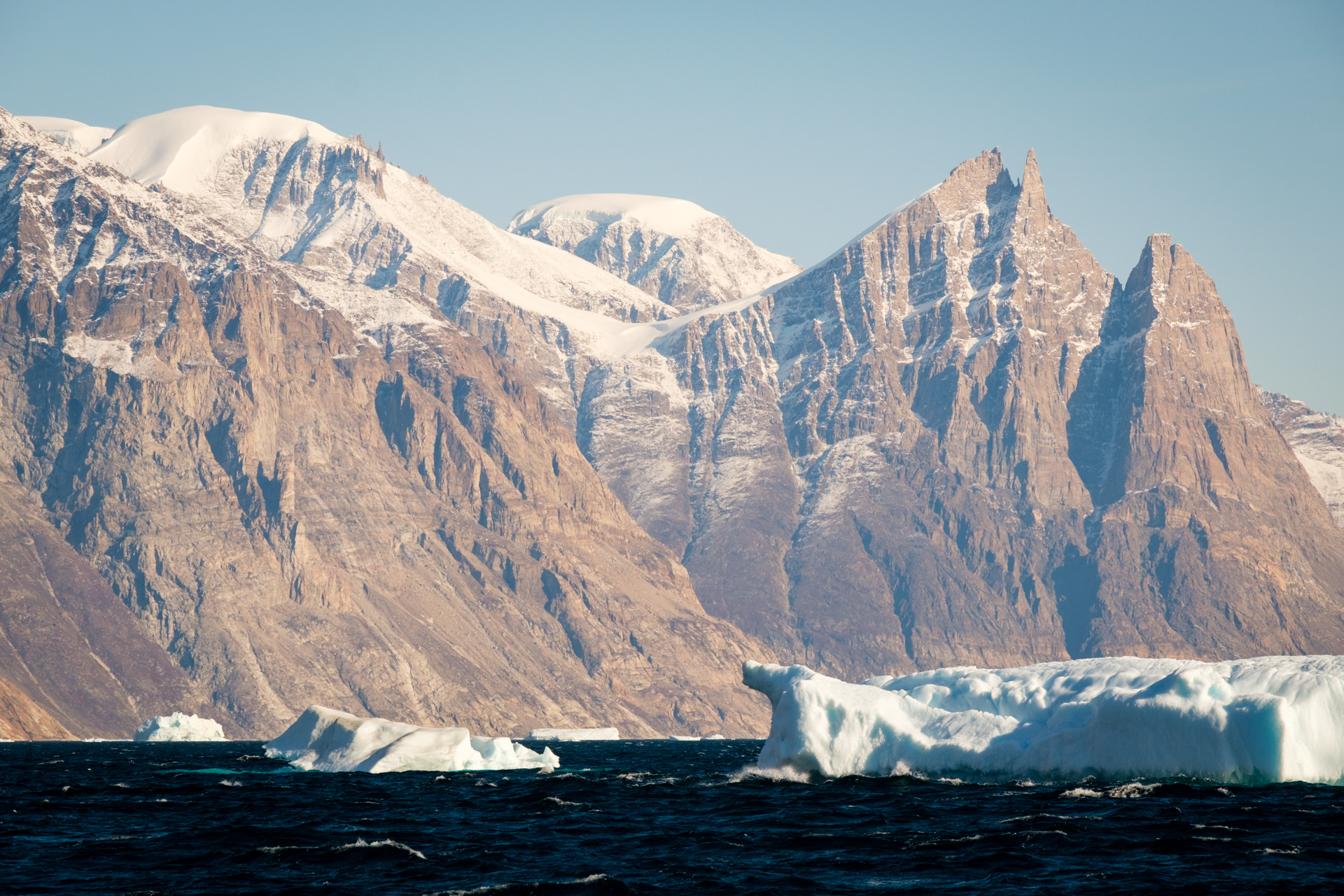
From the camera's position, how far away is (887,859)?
2367 inches

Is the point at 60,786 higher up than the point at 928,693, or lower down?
lower down

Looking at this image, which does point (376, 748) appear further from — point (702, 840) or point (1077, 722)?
point (1077, 722)

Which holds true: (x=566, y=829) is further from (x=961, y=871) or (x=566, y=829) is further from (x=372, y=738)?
(x=372, y=738)

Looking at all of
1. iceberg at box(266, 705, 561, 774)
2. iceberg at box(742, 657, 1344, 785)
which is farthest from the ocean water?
iceberg at box(266, 705, 561, 774)

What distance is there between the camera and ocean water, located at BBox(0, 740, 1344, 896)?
55.6m

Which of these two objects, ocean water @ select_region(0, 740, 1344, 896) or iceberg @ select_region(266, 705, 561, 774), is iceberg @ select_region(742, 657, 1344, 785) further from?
iceberg @ select_region(266, 705, 561, 774)

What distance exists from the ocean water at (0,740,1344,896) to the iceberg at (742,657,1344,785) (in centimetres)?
168

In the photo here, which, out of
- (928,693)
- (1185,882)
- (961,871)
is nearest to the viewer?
(1185,882)

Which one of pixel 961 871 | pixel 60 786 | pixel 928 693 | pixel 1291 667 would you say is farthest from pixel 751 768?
pixel 60 786

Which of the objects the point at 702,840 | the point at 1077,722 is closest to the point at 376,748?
the point at 702,840

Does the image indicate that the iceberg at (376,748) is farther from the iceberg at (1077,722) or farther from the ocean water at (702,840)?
the iceberg at (1077,722)

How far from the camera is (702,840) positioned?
223 feet

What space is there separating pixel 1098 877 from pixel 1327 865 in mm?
8393

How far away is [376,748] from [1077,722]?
6126 cm
